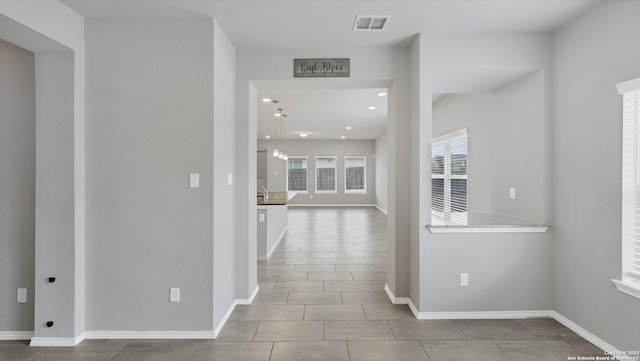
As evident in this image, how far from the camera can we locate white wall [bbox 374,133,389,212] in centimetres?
1143

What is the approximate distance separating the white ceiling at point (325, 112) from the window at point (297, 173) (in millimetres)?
2265

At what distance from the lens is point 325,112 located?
7.52m

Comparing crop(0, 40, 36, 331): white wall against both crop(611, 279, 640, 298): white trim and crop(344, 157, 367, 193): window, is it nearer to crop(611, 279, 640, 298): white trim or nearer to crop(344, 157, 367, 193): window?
crop(611, 279, 640, 298): white trim

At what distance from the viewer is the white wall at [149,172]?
2.75 metres

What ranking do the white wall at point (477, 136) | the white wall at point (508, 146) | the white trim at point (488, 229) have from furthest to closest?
the white wall at point (477, 136)
the white wall at point (508, 146)
the white trim at point (488, 229)

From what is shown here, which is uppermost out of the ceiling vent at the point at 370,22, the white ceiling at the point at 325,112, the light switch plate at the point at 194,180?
the white ceiling at the point at 325,112

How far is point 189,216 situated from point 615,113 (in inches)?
135

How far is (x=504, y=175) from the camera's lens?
3.79 meters

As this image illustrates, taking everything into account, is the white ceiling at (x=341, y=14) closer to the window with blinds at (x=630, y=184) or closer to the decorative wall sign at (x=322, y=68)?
the decorative wall sign at (x=322, y=68)

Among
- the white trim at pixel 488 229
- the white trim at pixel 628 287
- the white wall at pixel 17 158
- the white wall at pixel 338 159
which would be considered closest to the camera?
the white trim at pixel 628 287

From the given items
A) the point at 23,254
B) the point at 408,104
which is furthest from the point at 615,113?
the point at 23,254

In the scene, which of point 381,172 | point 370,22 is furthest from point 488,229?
point 381,172

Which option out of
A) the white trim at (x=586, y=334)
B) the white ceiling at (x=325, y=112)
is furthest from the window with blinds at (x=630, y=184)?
the white ceiling at (x=325, y=112)

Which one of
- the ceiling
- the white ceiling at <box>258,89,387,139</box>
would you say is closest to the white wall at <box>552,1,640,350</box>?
the ceiling
